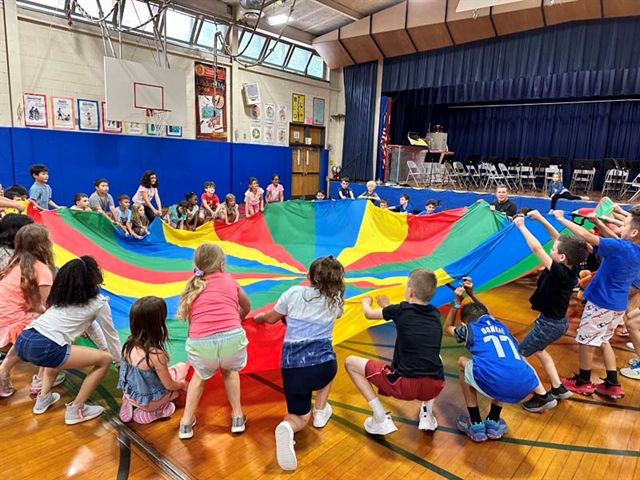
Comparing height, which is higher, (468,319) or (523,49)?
(523,49)

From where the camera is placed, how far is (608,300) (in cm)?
247

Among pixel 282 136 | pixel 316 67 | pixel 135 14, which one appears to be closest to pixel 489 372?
pixel 135 14

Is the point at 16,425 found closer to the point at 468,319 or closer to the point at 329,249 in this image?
the point at 468,319

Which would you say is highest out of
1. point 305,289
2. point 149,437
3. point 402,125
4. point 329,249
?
point 402,125

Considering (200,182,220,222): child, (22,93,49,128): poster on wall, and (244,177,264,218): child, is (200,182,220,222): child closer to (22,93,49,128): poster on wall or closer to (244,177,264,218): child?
(244,177,264,218): child

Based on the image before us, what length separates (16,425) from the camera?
6.80ft

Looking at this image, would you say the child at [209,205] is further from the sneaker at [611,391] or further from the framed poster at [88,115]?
the sneaker at [611,391]

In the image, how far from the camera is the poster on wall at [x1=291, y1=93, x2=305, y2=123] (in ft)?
34.3

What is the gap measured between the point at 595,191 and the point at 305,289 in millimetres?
11584

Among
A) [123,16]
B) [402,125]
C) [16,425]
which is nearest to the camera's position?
[16,425]

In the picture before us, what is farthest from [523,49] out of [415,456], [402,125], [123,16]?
[415,456]

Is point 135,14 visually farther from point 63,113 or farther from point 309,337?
point 309,337

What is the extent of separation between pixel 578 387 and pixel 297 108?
9204 millimetres

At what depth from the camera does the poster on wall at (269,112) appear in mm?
9852
